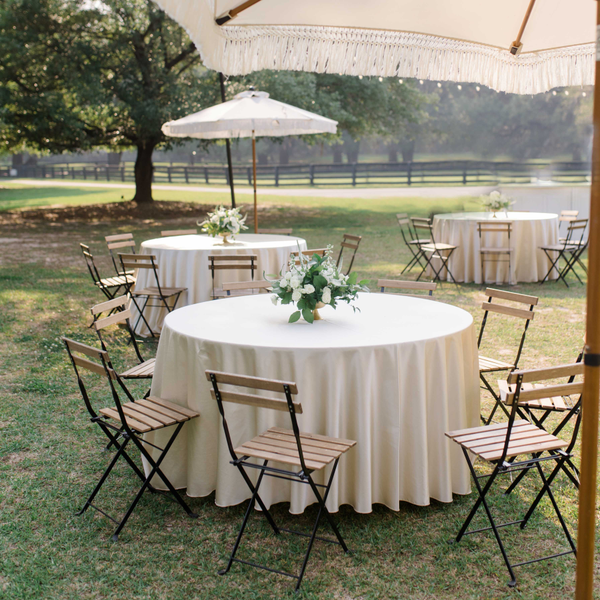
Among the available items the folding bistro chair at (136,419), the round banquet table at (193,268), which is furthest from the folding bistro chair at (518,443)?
the round banquet table at (193,268)

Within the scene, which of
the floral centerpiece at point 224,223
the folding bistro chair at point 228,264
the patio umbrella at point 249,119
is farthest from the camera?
the patio umbrella at point 249,119

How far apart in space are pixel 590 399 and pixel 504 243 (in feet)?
30.6

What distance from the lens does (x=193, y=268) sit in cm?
749

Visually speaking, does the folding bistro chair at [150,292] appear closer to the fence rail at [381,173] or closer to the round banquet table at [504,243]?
the round banquet table at [504,243]

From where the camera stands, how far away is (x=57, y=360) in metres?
6.48

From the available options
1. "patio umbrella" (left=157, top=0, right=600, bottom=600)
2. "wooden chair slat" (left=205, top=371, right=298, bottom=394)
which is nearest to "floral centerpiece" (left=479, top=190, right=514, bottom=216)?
"patio umbrella" (left=157, top=0, right=600, bottom=600)

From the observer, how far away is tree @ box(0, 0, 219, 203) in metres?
17.3

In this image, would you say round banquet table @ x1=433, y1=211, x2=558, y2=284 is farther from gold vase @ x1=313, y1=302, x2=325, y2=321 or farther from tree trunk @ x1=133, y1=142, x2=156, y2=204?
tree trunk @ x1=133, y1=142, x2=156, y2=204

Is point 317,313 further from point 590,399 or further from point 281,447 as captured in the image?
point 590,399

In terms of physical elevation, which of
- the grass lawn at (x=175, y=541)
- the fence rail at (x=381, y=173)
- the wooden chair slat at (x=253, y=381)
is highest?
the fence rail at (x=381, y=173)

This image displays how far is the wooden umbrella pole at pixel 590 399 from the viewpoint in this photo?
164cm

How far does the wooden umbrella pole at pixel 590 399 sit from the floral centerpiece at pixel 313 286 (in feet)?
7.46

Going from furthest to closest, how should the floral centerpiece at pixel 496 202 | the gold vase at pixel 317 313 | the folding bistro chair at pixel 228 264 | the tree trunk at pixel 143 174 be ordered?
the tree trunk at pixel 143 174
the floral centerpiece at pixel 496 202
the folding bistro chair at pixel 228 264
the gold vase at pixel 317 313

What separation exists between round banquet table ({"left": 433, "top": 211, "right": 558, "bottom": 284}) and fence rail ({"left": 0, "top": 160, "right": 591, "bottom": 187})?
247 inches
